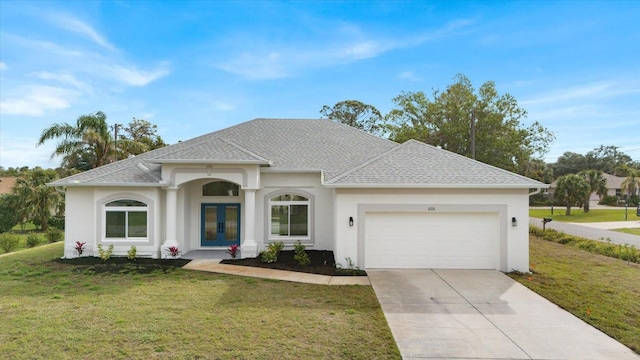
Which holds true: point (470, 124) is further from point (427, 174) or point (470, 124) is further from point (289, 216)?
point (289, 216)

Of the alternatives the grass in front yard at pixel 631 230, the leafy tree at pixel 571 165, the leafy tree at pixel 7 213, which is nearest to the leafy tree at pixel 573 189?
the grass in front yard at pixel 631 230

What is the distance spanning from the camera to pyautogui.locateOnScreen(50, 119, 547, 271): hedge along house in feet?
37.0

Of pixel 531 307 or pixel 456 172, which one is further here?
pixel 456 172

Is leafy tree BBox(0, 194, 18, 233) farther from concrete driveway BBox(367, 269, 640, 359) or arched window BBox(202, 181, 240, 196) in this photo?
concrete driveway BBox(367, 269, 640, 359)

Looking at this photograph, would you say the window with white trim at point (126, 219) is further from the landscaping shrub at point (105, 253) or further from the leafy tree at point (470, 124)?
the leafy tree at point (470, 124)

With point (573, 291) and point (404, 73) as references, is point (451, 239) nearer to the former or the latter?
point (573, 291)

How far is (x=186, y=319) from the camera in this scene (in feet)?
22.5

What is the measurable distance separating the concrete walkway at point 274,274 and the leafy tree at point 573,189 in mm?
36508

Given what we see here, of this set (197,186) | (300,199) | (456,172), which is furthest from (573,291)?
(197,186)

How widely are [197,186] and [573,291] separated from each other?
46.9 feet

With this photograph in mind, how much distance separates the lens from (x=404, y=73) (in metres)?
23.6

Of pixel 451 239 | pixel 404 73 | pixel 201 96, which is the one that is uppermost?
pixel 404 73

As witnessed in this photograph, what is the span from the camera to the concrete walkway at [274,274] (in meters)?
10.00

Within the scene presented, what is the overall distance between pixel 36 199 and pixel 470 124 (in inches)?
1455
